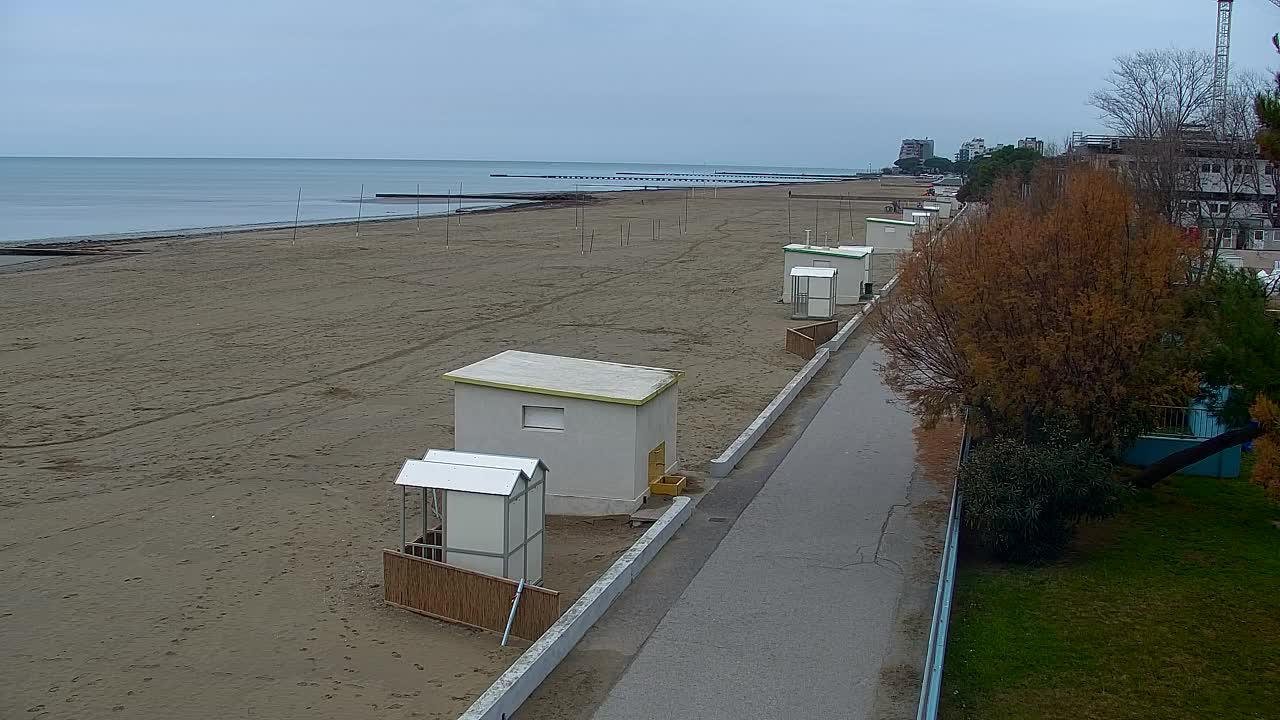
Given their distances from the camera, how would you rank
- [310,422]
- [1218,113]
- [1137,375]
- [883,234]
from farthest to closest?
[883,234] → [1218,113] → [310,422] → [1137,375]

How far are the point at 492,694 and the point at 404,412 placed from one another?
39.8 ft

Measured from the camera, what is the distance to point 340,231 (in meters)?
64.5

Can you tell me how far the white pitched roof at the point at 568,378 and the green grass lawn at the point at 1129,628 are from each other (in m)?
4.33

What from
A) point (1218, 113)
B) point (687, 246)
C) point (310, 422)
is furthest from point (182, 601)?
point (687, 246)

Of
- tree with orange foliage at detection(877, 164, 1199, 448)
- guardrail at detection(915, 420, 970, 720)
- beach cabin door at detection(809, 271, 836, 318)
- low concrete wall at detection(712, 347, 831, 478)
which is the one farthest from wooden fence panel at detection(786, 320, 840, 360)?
guardrail at detection(915, 420, 970, 720)

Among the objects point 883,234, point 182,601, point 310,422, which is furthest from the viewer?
point 883,234

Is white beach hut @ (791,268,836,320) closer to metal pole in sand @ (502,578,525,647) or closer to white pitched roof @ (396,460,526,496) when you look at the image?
white pitched roof @ (396,460,526,496)

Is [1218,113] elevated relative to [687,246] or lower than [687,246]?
elevated

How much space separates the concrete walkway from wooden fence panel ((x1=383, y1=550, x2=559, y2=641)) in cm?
123

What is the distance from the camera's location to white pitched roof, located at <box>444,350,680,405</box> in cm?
1422

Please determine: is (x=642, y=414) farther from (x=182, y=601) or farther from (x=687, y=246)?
(x=687, y=246)

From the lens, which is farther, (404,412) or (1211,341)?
(404,412)

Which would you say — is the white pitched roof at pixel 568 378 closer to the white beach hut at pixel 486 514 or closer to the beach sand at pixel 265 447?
the beach sand at pixel 265 447

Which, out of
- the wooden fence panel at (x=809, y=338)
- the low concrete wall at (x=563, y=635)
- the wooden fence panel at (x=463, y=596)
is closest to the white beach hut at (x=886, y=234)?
the wooden fence panel at (x=809, y=338)
